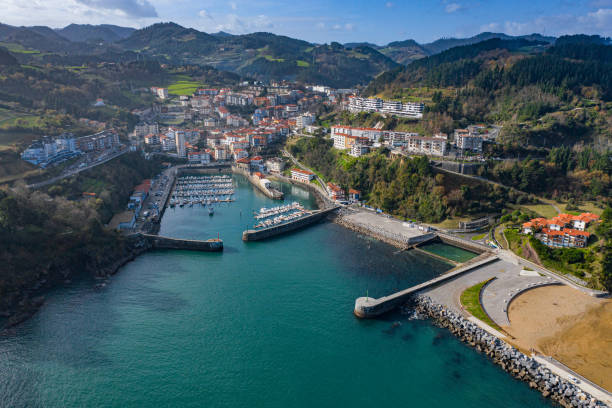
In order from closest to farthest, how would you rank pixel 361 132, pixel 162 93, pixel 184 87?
1. pixel 361 132
2. pixel 162 93
3. pixel 184 87

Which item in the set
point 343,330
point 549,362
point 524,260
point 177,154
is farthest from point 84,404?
point 177,154

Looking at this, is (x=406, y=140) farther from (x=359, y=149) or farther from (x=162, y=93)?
(x=162, y=93)

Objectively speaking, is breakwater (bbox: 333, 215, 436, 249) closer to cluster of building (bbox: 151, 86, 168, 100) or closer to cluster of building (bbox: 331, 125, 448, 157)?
cluster of building (bbox: 331, 125, 448, 157)

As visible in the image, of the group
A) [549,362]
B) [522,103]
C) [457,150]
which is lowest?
[549,362]

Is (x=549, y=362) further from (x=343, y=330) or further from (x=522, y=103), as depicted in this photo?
(x=522, y=103)

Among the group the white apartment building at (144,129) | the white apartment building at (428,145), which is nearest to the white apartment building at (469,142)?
the white apartment building at (428,145)

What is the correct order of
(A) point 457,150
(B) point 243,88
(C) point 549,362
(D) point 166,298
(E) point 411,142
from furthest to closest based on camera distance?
(B) point 243,88, (E) point 411,142, (A) point 457,150, (D) point 166,298, (C) point 549,362

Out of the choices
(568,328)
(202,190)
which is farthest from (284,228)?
(568,328)
